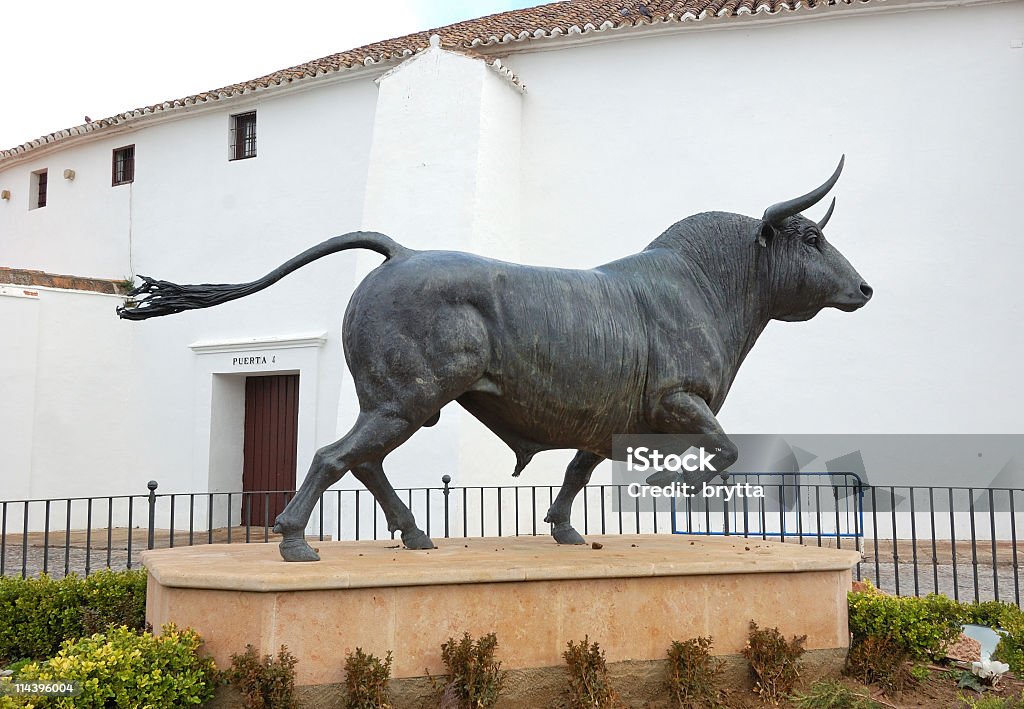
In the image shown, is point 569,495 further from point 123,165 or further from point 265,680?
point 123,165

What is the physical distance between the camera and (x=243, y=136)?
49.6ft

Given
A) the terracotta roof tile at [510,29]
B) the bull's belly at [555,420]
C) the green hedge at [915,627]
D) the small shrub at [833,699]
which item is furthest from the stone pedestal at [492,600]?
the terracotta roof tile at [510,29]

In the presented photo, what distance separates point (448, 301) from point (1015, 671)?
3230mm

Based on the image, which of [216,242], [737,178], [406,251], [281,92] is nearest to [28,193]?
[216,242]

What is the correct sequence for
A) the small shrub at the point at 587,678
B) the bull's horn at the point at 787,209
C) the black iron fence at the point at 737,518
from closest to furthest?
1. the small shrub at the point at 587,678
2. the bull's horn at the point at 787,209
3. the black iron fence at the point at 737,518

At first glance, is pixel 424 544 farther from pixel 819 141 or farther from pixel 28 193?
pixel 28 193

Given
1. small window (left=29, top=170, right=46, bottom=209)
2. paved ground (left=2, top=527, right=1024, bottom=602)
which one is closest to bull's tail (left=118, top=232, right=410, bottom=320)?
paved ground (left=2, top=527, right=1024, bottom=602)

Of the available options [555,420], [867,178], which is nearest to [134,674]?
[555,420]

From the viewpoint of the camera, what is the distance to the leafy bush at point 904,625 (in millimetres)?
4387

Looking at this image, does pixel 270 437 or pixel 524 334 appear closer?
pixel 524 334

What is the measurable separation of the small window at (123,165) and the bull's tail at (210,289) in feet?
43.5

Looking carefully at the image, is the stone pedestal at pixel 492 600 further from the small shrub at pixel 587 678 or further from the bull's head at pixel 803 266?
the bull's head at pixel 803 266

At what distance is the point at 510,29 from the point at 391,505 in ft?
35.4

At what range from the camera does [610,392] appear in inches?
167
